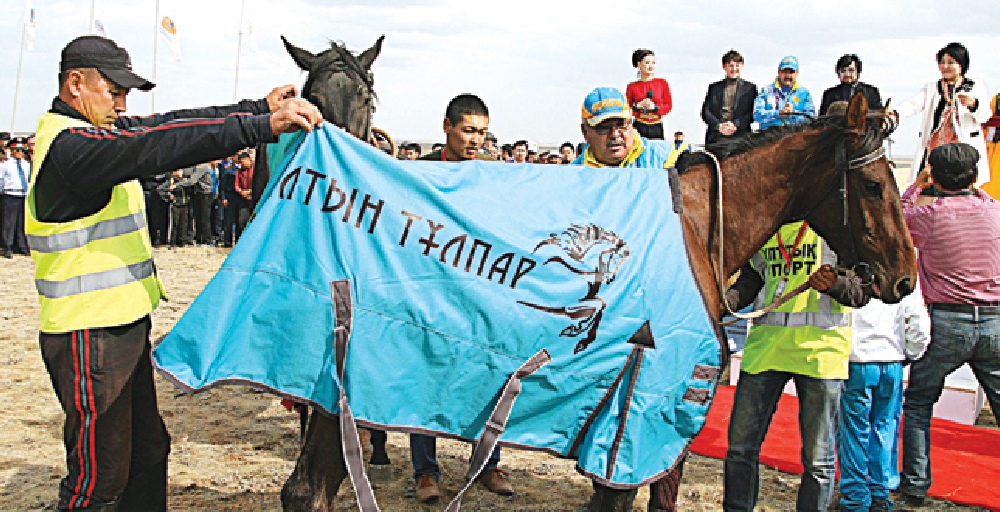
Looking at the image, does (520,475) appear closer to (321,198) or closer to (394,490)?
(394,490)

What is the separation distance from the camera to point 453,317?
2662 mm

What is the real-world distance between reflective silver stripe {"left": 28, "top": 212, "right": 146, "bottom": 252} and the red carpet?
3.77 m

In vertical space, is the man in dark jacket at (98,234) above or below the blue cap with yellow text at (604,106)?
below

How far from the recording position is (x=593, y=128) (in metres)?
3.95

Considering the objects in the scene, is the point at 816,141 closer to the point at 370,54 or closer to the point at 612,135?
the point at 612,135

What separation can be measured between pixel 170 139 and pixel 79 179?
1.09ft

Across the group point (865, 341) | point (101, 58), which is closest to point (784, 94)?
point (865, 341)

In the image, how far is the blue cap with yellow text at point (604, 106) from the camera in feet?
12.6

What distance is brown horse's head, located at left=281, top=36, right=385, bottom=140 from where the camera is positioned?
15.0ft

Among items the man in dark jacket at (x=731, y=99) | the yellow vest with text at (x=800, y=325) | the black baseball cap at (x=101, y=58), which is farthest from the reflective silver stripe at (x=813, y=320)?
the man in dark jacket at (x=731, y=99)

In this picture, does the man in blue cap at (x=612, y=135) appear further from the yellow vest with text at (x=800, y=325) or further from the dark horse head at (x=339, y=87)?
the dark horse head at (x=339, y=87)

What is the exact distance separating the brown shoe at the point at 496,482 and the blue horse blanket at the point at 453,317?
1.90m

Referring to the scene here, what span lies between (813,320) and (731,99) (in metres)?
5.93

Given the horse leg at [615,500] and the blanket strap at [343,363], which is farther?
the horse leg at [615,500]
